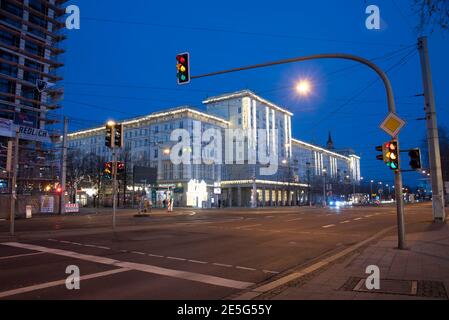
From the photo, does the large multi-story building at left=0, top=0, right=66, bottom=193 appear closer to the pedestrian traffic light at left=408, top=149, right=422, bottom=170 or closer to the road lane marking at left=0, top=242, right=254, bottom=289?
the road lane marking at left=0, top=242, right=254, bottom=289

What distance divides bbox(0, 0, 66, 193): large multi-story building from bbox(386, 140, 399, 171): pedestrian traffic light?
45.5 meters

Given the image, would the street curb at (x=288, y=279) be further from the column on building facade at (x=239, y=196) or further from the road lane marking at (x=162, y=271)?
the column on building facade at (x=239, y=196)

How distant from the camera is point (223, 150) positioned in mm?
90188

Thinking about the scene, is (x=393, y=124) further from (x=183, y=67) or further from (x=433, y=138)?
(x=433, y=138)

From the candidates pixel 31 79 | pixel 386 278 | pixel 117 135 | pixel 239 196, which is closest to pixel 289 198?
pixel 239 196

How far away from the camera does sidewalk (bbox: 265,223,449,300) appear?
266 inches

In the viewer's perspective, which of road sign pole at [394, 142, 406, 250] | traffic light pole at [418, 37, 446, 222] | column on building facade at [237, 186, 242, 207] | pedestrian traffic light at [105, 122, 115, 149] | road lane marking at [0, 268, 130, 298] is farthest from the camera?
column on building facade at [237, 186, 242, 207]

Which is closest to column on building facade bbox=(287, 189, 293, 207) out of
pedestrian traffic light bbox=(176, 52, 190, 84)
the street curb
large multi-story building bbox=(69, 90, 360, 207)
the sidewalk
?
large multi-story building bbox=(69, 90, 360, 207)

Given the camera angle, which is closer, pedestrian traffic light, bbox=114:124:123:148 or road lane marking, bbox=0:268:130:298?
road lane marking, bbox=0:268:130:298

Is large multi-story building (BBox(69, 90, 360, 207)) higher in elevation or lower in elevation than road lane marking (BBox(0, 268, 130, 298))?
higher

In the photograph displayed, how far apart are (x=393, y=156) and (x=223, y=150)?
3054 inches

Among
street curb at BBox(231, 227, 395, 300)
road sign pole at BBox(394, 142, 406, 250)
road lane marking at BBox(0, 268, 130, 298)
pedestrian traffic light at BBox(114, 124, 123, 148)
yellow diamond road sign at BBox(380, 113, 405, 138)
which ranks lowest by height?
street curb at BBox(231, 227, 395, 300)

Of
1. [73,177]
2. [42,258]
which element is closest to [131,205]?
[73,177]
